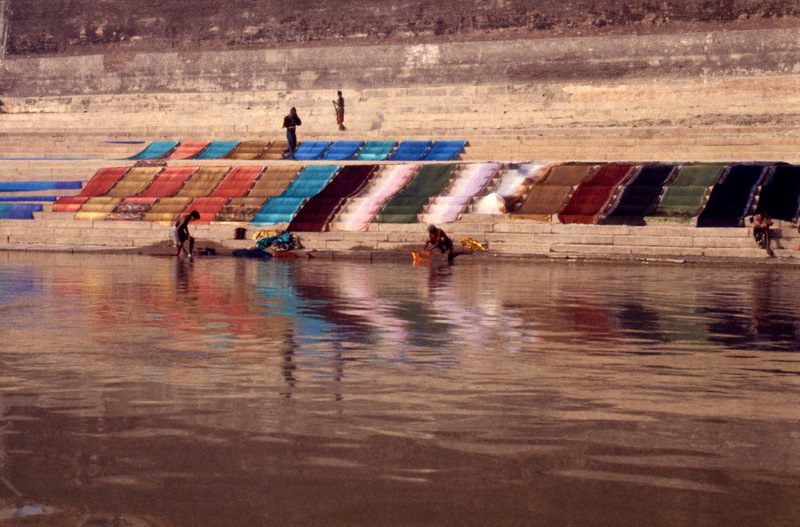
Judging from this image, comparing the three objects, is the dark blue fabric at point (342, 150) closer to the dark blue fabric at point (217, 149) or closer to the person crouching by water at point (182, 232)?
the dark blue fabric at point (217, 149)

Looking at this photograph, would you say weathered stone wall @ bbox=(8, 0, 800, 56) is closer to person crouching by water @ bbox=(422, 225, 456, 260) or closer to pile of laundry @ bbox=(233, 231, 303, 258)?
pile of laundry @ bbox=(233, 231, 303, 258)

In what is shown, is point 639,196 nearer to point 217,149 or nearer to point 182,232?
point 182,232

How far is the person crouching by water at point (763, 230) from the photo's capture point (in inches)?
668

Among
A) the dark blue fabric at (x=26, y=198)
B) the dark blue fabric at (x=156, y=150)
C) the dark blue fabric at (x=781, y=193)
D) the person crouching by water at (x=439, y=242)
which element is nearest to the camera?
the person crouching by water at (x=439, y=242)

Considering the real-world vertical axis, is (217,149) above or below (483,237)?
above

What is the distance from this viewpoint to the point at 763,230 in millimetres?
17094

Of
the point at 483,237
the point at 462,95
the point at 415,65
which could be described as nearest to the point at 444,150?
the point at 462,95

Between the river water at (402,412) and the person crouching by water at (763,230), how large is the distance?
7.55 meters

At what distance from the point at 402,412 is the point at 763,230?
44.9 feet

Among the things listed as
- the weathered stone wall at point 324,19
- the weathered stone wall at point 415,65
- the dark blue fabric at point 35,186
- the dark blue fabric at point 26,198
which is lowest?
the dark blue fabric at point 26,198

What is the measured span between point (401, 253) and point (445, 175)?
387cm

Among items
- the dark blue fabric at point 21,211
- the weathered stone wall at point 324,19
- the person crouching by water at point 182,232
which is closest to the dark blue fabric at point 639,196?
the weathered stone wall at point 324,19

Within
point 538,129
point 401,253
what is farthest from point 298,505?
point 538,129

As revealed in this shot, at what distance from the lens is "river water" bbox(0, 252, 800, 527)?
10.8 ft
